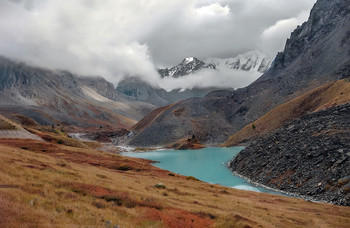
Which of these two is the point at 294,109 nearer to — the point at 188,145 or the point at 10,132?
the point at 188,145

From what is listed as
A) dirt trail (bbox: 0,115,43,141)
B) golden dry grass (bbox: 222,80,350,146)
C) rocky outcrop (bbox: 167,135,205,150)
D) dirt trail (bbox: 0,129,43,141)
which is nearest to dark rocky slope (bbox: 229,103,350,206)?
golden dry grass (bbox: 222,80,350,146)

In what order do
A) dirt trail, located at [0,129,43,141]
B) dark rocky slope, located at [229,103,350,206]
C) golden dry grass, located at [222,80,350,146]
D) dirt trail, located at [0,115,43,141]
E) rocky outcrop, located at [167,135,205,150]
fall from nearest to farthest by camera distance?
dark rocky slope, located at [229,103,350,206]
dirt trail, located at [0,129,43,141]
dirt trail, located at [0,115,43,141]
golden dry grass, located at [222,80,350,146]
rocky outcrop, located at [167,135,205,150]

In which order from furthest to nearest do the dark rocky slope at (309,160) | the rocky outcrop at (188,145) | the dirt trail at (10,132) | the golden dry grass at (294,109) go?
1. the rocky outcrop at (188,145)
2. the golden dry grass at (294,109)
3. the dirt trail at (10,132)
4. the dark rocky slope at (309,160)

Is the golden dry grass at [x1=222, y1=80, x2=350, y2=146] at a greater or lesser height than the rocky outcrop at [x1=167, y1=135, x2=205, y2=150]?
greater

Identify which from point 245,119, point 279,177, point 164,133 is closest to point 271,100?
point 245,119

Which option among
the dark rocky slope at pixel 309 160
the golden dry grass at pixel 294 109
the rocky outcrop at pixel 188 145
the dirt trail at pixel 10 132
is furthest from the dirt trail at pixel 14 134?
the golden dry grass at pixel 294 109

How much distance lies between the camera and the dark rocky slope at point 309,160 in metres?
45.9

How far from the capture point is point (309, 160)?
56.1 metres

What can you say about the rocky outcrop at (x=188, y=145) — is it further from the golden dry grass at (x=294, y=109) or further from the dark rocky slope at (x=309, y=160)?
the dark rocky slope at (x=309, y=160)

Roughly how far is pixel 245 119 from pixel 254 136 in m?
60.4

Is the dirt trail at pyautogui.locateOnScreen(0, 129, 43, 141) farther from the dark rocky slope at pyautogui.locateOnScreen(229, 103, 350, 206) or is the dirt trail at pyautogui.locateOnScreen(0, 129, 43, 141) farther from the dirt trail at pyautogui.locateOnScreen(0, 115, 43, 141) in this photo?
the dark rocky slope at pyautogui.locateOnScreen(229, 103, 350, 206)

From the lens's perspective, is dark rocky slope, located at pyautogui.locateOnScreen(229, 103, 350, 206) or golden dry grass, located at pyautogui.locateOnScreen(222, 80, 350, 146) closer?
dark rocky slope, located at pyautogui.locateOnScreen(229, 103, 350, 206)

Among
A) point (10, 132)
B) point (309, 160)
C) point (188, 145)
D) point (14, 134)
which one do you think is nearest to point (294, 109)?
point (188, 145)

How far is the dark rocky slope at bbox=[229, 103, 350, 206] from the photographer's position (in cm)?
4591
